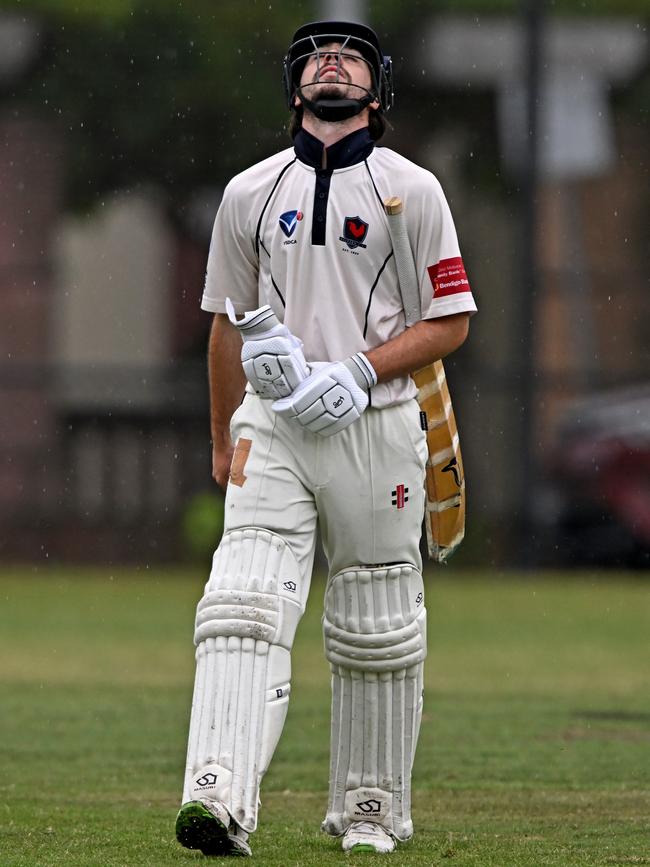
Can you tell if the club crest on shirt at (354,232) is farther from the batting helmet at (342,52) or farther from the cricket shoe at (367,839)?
the cricket shoe at (367,839)

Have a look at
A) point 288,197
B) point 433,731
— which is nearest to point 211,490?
point 433,731

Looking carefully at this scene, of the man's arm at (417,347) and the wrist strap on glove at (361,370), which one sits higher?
the man's arm at (417,347)

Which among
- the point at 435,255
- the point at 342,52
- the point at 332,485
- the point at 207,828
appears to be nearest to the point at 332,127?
the point at 342,52

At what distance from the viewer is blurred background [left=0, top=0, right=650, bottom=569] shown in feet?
62.6

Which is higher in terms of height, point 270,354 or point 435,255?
point 435,255

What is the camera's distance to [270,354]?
5.05m

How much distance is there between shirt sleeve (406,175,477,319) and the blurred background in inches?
510

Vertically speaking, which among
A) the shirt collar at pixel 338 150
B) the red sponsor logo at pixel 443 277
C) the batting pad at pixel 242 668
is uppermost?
the shirt collar at pixel 338 150

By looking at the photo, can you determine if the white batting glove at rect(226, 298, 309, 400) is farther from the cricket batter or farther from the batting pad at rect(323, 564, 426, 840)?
the batting pad at rect(323, 564, 426, 840)

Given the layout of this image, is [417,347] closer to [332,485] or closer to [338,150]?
[332,485]

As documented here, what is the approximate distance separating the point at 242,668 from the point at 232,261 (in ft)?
3.86

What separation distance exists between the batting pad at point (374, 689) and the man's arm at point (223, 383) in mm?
539

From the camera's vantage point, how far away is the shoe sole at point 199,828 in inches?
186

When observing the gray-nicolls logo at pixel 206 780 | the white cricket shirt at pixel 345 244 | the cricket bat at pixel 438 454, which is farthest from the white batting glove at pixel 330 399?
the gray-nicolls logo at pixel 206 780
